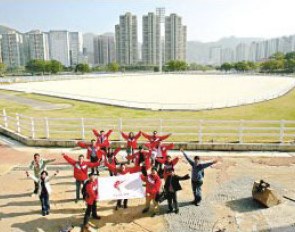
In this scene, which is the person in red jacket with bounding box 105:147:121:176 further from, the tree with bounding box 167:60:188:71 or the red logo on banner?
the tree with bounding box 167:60:188:71

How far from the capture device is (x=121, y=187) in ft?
28.4

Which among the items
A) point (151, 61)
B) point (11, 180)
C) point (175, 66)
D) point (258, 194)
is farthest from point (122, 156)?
point (151, 61)

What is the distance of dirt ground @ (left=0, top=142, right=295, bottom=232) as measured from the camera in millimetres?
8219

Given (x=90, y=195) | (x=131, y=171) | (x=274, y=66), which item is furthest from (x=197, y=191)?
(x=274, y=66)

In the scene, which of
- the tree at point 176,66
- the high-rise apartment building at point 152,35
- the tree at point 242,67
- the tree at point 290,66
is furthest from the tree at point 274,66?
the high-rise apartment building at point 152,35

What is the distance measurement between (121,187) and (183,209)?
1.93 meters

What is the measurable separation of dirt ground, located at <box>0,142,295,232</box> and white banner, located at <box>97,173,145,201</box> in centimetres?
67

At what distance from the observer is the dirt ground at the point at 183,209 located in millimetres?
8219

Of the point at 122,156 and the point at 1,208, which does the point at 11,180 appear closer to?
the point at 1,208

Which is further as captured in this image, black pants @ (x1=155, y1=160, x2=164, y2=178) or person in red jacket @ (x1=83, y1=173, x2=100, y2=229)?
black pants @ (x1=155, y1=160, x2=164, y2=178)

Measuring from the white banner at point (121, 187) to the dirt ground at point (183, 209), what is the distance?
2.19ft

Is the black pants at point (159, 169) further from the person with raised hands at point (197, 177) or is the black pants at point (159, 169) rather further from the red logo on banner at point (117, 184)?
the red logo on banner at point (117, 184)

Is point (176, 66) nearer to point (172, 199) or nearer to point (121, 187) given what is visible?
point (172, 199)

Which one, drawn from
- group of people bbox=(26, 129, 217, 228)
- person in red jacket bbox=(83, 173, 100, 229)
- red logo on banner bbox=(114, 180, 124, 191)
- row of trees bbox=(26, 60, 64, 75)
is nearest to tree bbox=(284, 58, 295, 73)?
row of trees bbox=(26, 60, 64, 75)
